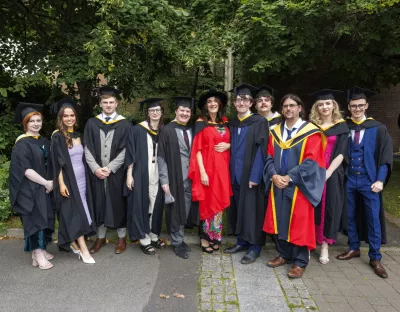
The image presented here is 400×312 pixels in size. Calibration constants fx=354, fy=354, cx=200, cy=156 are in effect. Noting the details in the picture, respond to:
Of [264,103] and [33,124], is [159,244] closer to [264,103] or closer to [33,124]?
[33,124]

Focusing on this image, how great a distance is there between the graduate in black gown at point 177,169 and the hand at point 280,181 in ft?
3.82

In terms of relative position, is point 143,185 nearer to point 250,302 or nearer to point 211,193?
point 211,193

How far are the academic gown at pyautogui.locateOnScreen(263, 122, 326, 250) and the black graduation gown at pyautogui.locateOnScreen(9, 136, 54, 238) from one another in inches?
103

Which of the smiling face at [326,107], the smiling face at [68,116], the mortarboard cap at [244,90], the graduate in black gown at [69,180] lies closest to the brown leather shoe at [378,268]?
the smiling face at [326,107]

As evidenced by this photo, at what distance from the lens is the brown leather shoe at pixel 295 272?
3.99m

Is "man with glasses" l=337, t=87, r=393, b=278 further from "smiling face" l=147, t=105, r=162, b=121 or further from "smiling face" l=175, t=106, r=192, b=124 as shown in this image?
"smiling face" l=147, t=105, r=162, b=121

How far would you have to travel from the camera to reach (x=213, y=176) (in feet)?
14.6

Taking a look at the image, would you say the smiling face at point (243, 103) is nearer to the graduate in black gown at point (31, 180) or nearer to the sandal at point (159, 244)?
the sandal at point (159, 244)

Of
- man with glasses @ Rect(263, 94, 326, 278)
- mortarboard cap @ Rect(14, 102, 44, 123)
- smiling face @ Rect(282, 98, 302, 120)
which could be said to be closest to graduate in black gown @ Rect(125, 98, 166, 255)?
mortarboard cap @ Rect(14, 102, 44, 123)

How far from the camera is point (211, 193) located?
4449 mm

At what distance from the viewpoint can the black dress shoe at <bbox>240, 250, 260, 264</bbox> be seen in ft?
14.4

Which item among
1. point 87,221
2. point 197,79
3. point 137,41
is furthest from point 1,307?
point 197,79

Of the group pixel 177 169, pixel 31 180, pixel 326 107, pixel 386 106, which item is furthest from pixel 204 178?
pixel 386 106

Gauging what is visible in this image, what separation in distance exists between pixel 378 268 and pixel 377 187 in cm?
97
